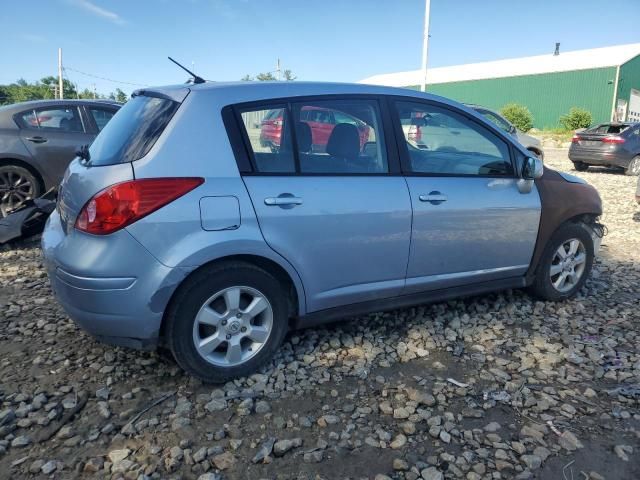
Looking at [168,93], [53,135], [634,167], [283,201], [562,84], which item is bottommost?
[634,167]

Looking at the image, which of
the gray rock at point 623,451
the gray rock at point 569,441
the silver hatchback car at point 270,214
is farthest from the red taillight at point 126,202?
the gray rock at point 623,451

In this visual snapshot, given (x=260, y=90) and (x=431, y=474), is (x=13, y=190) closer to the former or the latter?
(x=260, y=90)

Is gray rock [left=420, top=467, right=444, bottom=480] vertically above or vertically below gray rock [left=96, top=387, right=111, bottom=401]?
below

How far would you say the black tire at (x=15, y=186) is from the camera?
628 centimetres

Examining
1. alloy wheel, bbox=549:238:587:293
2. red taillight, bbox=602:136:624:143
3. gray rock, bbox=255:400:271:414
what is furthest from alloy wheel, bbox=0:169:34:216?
red taillight, bbox=602:136:624:143

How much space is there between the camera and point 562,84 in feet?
128

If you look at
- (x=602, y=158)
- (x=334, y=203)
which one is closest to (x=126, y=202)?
(x=334, y=203)

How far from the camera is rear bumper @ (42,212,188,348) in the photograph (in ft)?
8.71

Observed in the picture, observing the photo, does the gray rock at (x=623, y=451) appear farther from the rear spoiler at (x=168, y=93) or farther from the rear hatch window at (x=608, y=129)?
the rear hatch window at (x=608, y=129)

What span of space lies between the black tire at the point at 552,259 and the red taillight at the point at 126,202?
3.02 metres

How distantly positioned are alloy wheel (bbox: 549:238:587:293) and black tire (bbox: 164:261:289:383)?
8.26 feet

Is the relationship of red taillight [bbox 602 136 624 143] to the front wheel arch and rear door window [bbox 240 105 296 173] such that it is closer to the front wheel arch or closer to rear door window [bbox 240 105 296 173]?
rear door window [bbox 240 105 296 173]

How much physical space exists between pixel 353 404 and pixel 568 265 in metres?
2.55

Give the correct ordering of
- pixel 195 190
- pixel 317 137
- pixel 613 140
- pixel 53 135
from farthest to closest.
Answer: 1. pixel 613 140
2. pixel 53 135
3. pixel 317 137
4. pixel 195 190
